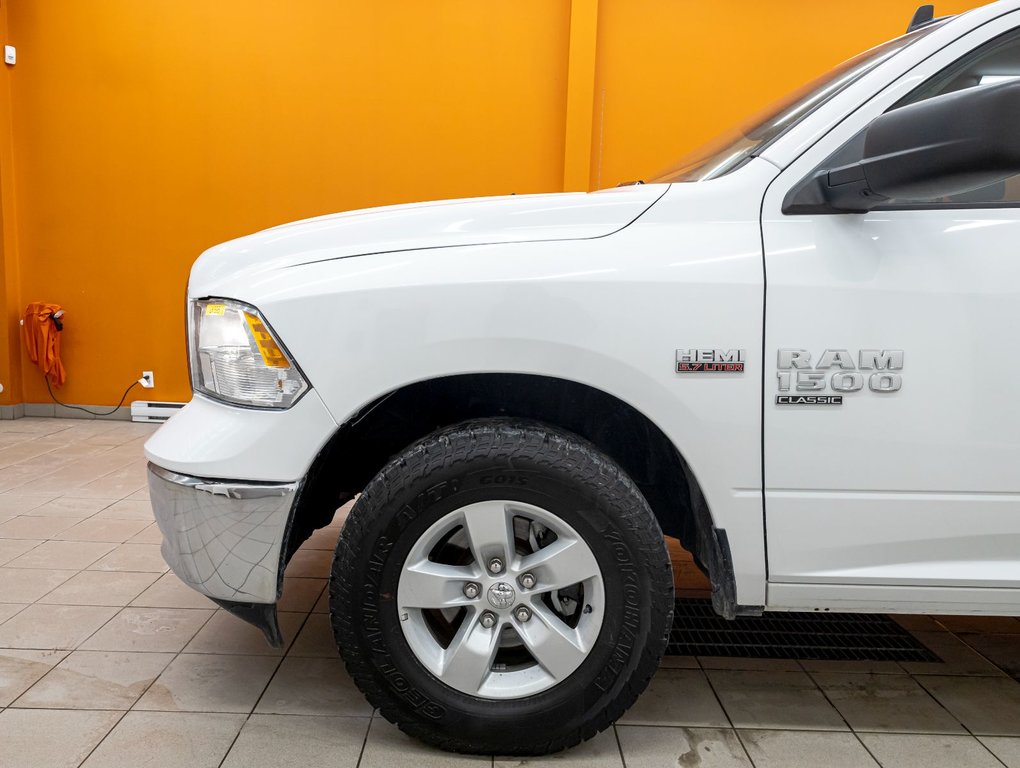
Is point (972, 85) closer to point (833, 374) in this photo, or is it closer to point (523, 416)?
point (833, 374)

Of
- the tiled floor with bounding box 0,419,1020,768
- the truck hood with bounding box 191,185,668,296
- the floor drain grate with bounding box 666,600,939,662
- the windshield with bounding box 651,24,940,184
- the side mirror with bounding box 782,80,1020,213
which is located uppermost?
the windshield with bounding box 651,24,940,184

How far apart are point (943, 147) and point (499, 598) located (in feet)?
4.26

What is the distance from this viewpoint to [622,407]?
5.88 feet

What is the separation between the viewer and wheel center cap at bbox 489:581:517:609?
173 centimetres

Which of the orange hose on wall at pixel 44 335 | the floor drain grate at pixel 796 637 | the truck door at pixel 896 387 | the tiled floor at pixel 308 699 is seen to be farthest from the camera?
the orange hose on wall at pixel 44 335

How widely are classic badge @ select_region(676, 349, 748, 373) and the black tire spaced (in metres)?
0.29

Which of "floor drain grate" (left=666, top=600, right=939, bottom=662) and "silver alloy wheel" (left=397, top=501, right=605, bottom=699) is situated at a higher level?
"silver alloy wheel" (left=397, top=501, right=605, bottom=699)

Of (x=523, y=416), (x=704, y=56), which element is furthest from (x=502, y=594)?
(x=704, y=56)

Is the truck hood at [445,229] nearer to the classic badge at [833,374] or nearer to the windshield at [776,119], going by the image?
the windshield at [776,119]

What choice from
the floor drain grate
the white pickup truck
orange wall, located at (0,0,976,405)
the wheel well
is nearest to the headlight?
the white pickup truck

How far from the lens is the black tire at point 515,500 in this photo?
1.70 metres

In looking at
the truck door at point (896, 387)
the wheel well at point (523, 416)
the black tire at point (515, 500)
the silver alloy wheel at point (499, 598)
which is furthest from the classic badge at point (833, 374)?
the silver alloy wheel at point (499, 598)

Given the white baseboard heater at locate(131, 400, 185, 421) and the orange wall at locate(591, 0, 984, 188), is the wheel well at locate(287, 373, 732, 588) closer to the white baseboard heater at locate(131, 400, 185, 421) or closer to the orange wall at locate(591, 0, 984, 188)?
the orange wall at locate(591, 0, 984, 188)

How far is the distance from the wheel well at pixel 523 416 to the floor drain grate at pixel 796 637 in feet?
1.73
